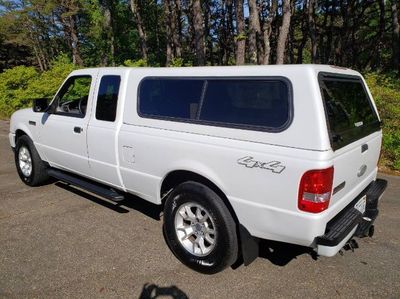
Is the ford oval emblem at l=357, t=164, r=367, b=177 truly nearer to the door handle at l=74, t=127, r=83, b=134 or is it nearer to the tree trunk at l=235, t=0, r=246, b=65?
the door handle at l=74, t=127, r=83, b=134

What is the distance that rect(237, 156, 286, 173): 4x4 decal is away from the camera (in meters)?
2.79

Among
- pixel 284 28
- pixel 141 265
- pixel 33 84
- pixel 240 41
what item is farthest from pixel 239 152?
pixel 33 84

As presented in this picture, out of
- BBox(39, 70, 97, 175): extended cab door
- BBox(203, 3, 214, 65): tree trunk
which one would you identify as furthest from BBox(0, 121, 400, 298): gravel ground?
BBox(203, 3, 214, 65): tree trunk

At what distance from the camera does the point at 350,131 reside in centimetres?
315

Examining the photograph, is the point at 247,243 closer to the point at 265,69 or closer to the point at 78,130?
the point at 265,69

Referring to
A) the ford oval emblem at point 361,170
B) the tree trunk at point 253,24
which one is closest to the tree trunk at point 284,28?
the tree trunk at point 253,24

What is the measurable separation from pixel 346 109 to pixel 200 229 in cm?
176

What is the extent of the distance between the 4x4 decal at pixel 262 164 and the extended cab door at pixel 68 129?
8.04 feet

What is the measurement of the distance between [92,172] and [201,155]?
203cm

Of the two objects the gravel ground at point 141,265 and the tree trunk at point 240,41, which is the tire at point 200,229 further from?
the tree trunk at point 240,41

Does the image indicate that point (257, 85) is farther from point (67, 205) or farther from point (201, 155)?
point (67, 205)

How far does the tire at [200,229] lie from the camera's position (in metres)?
3.23

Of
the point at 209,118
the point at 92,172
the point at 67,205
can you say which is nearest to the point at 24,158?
the point at 67,205

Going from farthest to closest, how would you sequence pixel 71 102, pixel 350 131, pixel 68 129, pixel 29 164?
pixel 29 164 < pixel 71 102 < pixel 68 129 < pixel 350 131
